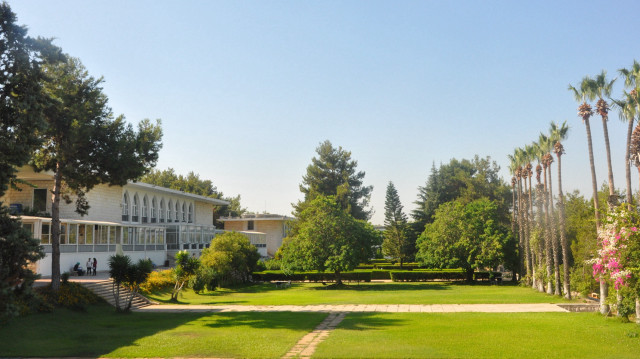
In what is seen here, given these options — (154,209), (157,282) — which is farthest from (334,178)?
(157,282)

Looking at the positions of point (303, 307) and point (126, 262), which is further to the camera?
point (303, 307)

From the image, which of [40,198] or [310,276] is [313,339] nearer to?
[40,198]

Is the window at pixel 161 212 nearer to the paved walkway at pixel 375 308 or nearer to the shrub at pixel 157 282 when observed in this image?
the shrub at pixel 157 282

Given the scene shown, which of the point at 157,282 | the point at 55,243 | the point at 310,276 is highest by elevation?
the point at 55,243

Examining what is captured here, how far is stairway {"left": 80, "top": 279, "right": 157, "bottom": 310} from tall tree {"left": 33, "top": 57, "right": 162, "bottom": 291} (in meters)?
2.54

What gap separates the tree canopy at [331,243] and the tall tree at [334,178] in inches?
1232

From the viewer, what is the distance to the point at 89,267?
34.4m

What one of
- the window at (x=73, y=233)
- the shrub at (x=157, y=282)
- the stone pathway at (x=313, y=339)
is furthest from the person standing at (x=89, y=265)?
the stone pathway at (x=313, y=339)

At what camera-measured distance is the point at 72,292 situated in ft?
81.3

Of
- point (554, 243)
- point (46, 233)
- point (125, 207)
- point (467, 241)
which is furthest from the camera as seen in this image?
point (125, 207)

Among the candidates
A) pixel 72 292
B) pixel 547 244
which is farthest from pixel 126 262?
pixel 547 244

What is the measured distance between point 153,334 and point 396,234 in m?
49.6

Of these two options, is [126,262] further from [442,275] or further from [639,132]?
[442,275]

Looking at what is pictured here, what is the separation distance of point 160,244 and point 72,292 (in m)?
24.2
